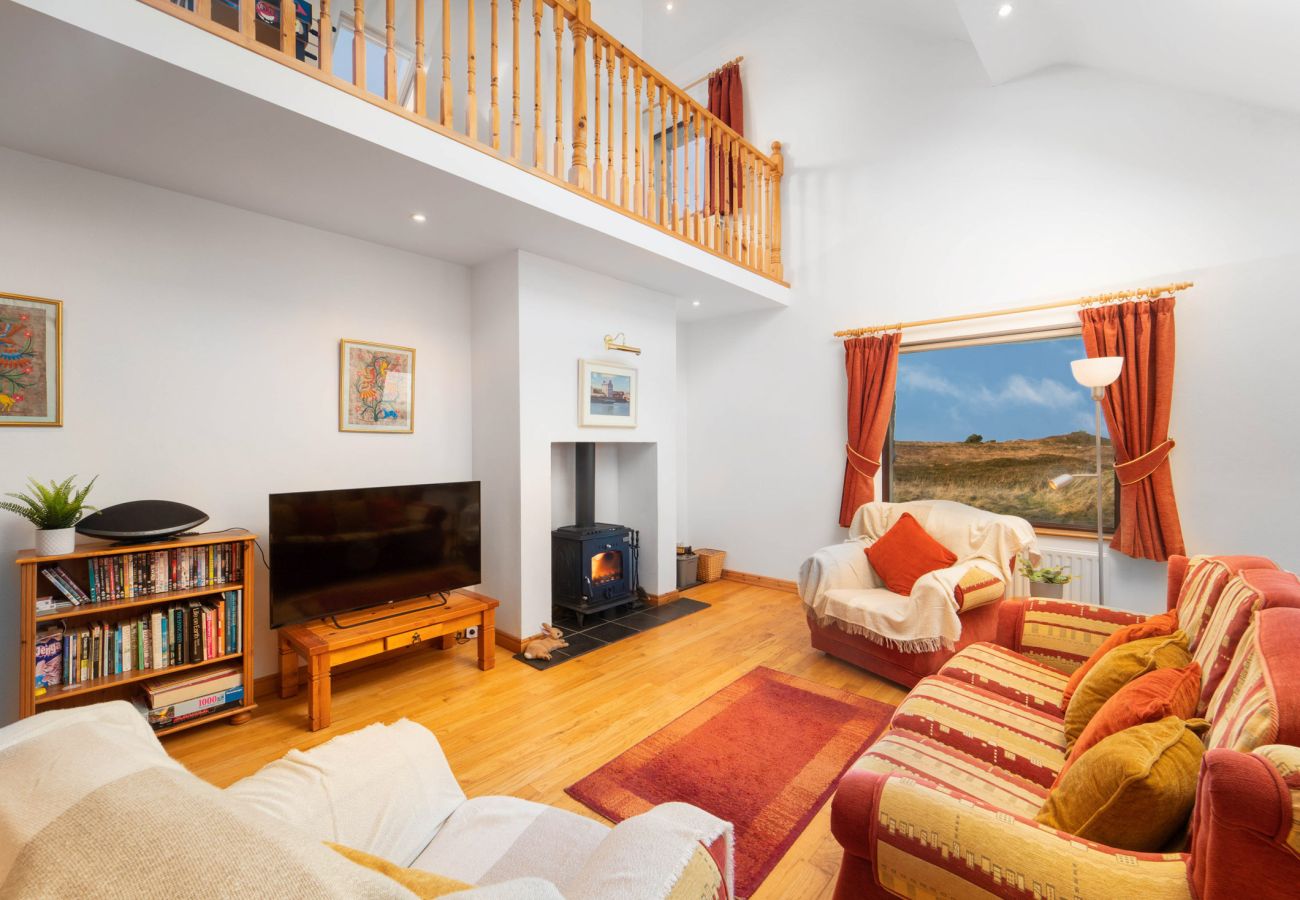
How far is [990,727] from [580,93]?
3.43m

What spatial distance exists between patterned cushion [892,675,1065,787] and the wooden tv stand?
2.27 metres

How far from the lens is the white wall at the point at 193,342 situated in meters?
2.39

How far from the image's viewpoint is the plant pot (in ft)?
7.02

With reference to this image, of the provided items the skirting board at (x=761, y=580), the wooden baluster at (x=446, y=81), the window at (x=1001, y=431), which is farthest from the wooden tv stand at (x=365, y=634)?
the window at (x=1001, y=431)

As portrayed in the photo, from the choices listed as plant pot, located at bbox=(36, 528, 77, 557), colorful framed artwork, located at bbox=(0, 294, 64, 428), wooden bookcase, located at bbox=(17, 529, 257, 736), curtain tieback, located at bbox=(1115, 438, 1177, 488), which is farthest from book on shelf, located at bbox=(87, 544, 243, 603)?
curtain tieback, located at bbox=(1115, 438, 1177, 488)

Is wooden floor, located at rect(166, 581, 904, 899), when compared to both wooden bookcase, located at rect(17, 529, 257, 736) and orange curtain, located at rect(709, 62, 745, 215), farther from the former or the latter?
Answer: orange curtain, located at rect(709, 62, 745, 215)

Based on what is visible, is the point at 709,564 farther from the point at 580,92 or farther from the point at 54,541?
the point at 54,541

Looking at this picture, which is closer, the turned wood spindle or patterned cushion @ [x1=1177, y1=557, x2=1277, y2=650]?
patterned cushion @ [x1=1177, y1=557, x2=1277, y2=650]

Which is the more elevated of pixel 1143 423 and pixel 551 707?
pixel 1143 423

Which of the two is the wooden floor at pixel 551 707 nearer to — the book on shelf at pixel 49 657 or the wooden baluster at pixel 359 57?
the book on shelf at pixel 49 657

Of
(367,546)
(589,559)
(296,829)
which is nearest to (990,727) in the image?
(296,829)

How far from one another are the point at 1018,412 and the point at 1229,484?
1.09m

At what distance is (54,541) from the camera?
2154mm

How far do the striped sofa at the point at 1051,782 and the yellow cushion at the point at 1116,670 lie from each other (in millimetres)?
66
